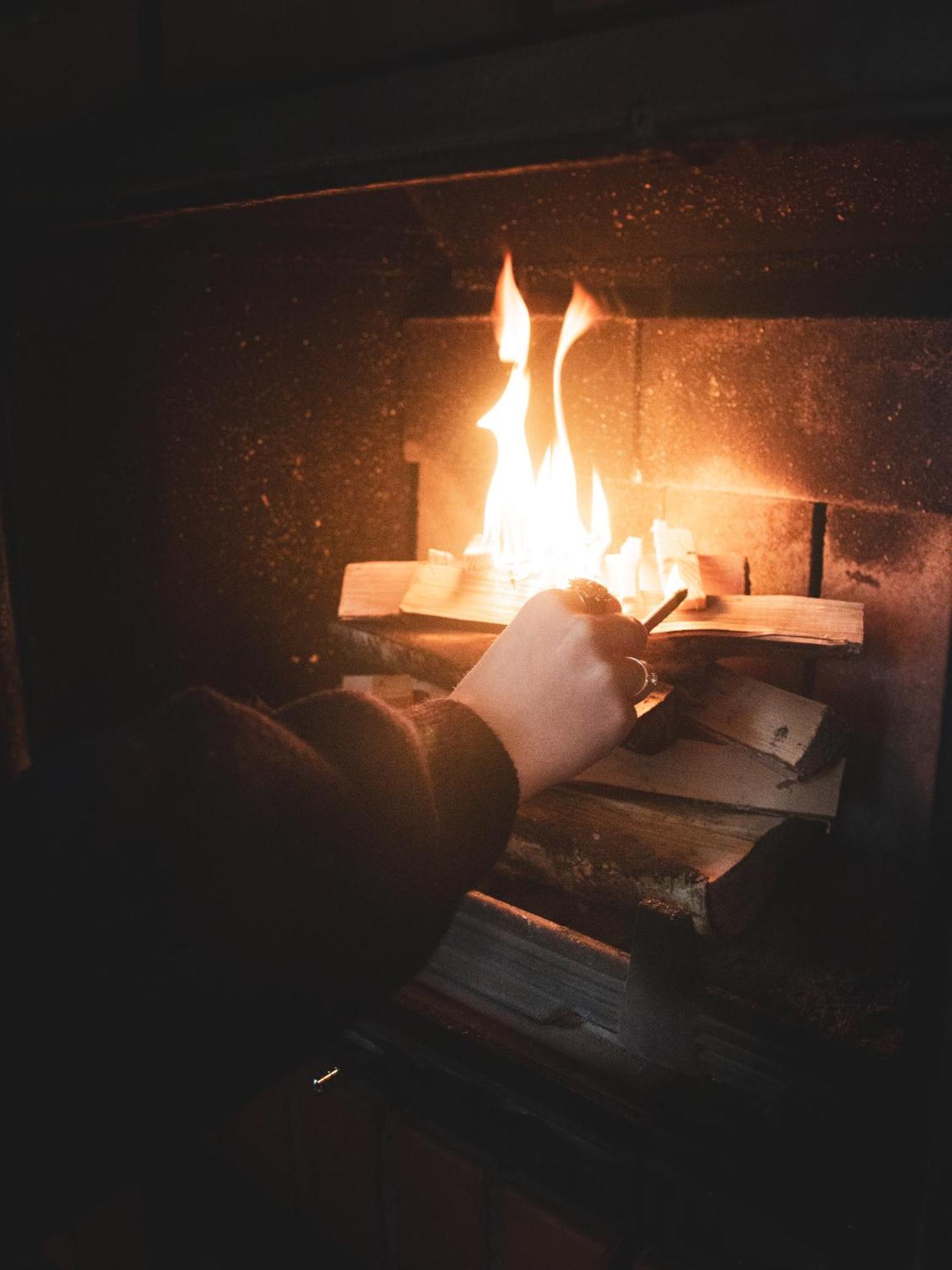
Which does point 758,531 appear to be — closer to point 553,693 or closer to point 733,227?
point 733,227

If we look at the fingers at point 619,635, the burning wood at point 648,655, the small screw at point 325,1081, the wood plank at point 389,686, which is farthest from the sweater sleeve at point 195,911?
the wood plank at point 389,686

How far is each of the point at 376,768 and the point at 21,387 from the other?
3.17 feet

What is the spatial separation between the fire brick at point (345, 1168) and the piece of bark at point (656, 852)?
15.6 inches

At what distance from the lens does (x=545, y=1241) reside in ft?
3.68

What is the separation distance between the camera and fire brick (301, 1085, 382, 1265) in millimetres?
1287

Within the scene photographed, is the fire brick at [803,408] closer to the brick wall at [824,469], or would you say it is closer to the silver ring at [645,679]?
the brick wall at [824,469]

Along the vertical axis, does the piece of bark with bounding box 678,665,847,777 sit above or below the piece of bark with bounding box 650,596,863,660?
below

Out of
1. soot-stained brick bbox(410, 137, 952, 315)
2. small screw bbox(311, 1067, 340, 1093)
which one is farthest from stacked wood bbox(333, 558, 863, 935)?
soot-stained brick bbox(410, 137, 952, 315)

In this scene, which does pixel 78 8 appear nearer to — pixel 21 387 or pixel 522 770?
pixel 21 387

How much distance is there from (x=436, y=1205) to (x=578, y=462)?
1.14 metres

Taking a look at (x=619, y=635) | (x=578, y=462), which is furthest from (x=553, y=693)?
(x=578, y=462)

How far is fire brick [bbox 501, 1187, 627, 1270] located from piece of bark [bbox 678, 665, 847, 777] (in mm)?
586

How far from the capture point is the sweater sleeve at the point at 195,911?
0.66 meters

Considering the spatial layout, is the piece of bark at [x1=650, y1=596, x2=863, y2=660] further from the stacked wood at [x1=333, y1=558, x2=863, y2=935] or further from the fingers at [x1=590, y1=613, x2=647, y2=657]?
the fingers at [x1=590, y1=613, x2=647, y2=657]
